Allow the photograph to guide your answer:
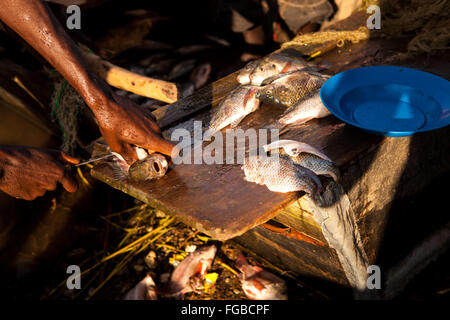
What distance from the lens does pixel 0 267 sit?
3963 millimetres

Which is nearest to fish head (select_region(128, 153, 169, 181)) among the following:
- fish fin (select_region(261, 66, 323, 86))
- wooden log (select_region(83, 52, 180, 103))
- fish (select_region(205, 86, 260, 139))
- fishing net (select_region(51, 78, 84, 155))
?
fish (select_region(205, 86, 260, 139))

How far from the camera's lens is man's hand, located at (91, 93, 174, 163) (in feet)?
7.72

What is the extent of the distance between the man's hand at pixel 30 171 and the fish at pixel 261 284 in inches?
80.3

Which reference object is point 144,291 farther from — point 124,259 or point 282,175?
point 282,175

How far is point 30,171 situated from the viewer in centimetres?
261

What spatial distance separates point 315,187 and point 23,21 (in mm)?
1953

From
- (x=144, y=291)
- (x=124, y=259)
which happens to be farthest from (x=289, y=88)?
(x=124, y=259)

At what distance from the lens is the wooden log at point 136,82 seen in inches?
138

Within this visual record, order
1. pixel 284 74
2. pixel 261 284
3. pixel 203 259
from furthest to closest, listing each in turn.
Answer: pixel 203 259 → pixel 261 284 → pixel 284 74

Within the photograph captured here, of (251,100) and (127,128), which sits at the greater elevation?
(251,100)

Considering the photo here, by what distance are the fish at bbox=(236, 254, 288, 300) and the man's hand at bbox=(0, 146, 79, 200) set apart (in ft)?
6.69

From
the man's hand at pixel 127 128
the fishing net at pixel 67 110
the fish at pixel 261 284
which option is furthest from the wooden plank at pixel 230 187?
the fish at pixel 261 284

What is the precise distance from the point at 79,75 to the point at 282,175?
1.36 metres

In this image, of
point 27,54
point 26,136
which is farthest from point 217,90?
point 27,54
